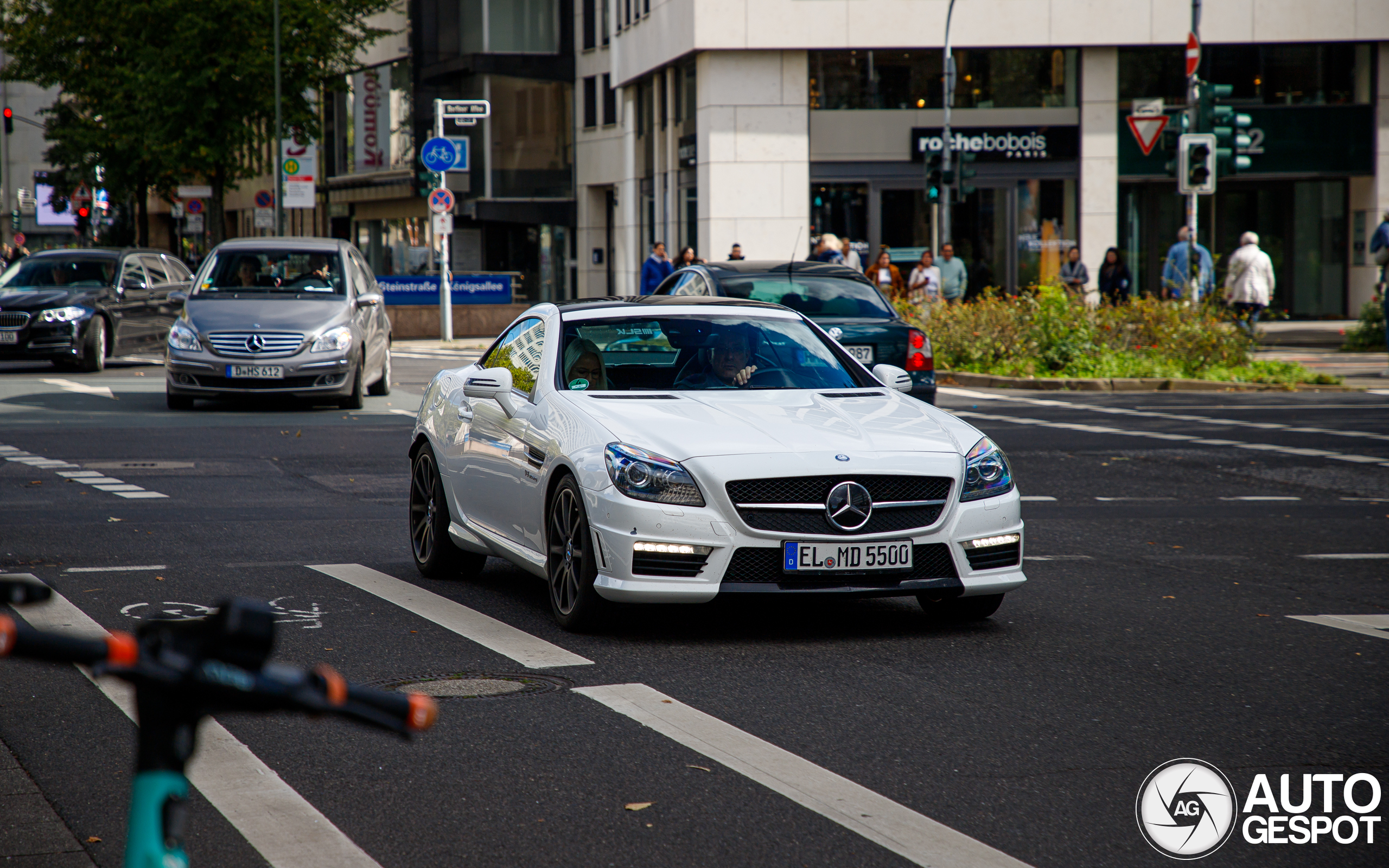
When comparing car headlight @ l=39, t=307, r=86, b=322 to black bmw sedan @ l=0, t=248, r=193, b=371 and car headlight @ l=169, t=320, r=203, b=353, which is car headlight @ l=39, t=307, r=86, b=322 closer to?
black bmw sedan @ l=0, t=248, r=193, b=371

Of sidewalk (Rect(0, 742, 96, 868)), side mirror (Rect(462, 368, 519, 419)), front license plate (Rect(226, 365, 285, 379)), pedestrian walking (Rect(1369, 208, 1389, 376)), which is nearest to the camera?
sidewalk (Rect(0, 742, 96, 868))

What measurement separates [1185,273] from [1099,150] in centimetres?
1349

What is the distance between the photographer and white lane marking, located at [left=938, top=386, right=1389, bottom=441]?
16750 millimetres

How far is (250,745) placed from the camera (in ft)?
17.6

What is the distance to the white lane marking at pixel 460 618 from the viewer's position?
22.2 feet

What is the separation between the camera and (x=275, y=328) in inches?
711

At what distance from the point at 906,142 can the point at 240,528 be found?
98.9 feet

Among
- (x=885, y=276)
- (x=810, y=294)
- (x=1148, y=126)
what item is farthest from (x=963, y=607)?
(x=885, y=276)

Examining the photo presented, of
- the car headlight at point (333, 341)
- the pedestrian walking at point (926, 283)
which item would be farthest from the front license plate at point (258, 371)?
the pedestrian walking at point (926, 283)

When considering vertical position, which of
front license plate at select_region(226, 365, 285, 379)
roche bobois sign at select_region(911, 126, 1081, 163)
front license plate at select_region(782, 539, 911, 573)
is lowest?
front license plate at select_region(782, 539, 911, 573)

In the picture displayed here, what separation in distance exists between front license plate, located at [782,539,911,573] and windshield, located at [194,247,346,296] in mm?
12891

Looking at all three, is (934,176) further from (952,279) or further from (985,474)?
(985,474)

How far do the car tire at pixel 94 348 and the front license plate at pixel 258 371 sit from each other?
6947 mm

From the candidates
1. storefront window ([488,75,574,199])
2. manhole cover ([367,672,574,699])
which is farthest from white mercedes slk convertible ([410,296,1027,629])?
storefront window ([488,75,574,199])
